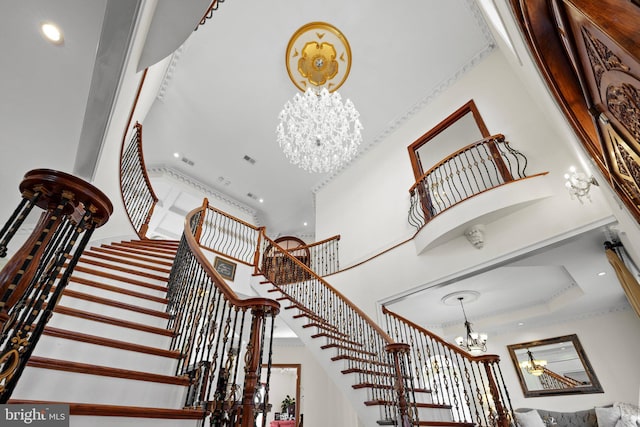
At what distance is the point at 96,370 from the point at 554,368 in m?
7.87

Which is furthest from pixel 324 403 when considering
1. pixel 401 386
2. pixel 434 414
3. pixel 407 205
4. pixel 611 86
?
pixel 611 86

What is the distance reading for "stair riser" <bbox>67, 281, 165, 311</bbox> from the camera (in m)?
2.77

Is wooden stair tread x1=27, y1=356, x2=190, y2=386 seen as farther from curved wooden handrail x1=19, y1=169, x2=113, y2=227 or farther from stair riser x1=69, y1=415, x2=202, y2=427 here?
curved wooden handrail x1=19, y1=169, x2=113, y2=227

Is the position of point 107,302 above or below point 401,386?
above

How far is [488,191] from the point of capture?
3988 mm

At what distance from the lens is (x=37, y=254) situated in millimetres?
1108

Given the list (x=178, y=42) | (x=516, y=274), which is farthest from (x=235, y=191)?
(x=516, y=274)

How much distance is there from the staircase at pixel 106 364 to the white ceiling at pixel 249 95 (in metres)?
1.53

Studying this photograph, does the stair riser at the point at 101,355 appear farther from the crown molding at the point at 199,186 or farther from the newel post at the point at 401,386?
the crown molding at the point at 199,186

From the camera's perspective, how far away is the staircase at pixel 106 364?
1.62 m

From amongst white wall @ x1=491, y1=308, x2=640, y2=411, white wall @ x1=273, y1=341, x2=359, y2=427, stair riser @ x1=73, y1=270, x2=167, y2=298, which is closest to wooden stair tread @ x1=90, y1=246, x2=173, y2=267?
stair riser @ x1=73, y1=270, x2=167, y2=298

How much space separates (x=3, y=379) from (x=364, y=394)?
360 centimetres

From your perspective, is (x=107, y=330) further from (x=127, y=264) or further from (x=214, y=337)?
(x=127, y=264)

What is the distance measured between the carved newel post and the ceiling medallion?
5.26 meters
